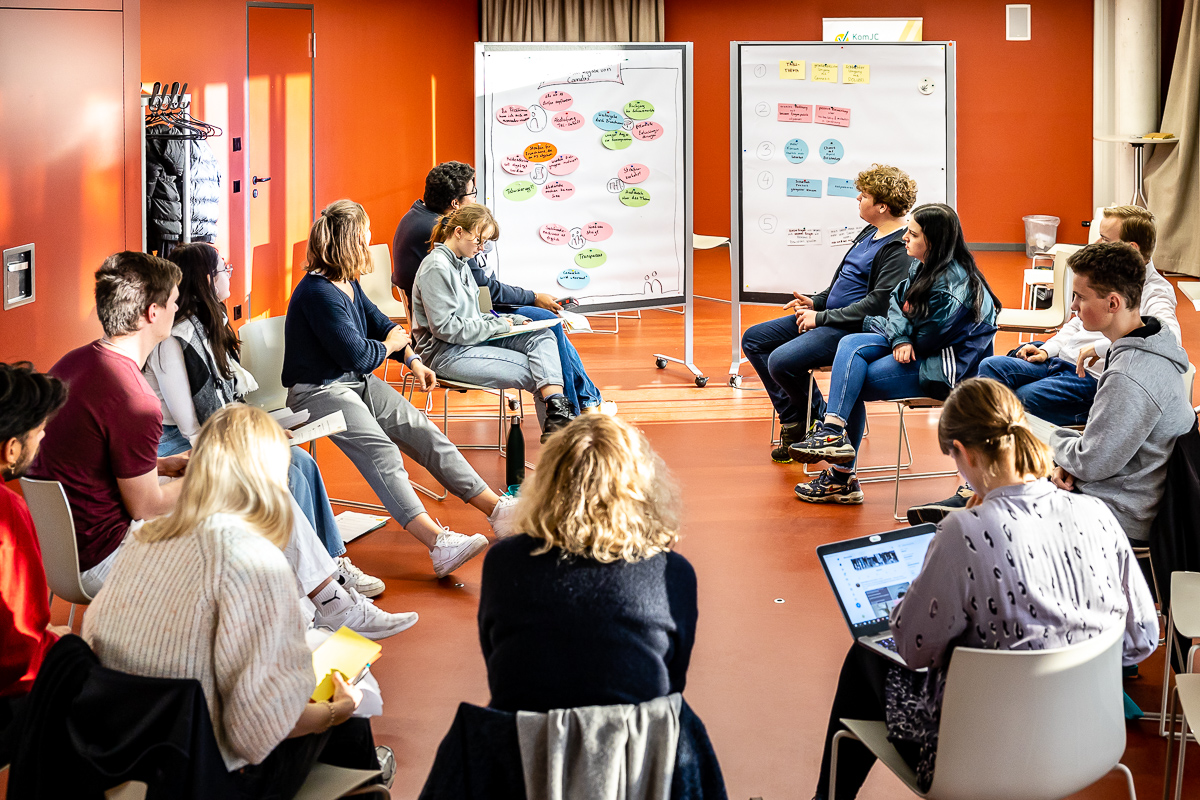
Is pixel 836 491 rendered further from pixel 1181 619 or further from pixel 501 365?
pixel 1181 619

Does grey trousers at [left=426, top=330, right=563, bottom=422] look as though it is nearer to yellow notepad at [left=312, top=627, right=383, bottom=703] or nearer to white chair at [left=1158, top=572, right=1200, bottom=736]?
yellow notepad at [left=312, top=627, right=383, bottom=703]

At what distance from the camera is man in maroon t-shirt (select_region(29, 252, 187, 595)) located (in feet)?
9.10

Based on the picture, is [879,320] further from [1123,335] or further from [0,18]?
[0,18]

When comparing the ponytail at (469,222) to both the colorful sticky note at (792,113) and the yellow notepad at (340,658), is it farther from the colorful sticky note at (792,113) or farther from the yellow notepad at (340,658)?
the yellow notepad at (340,658)

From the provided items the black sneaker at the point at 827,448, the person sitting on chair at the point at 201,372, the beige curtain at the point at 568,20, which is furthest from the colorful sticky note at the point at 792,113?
the beige curtain at the point at 568,20

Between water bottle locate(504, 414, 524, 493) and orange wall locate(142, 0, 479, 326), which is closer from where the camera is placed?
water bottle locate(504, 414, 524, 493)

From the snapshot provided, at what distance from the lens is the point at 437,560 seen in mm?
3943

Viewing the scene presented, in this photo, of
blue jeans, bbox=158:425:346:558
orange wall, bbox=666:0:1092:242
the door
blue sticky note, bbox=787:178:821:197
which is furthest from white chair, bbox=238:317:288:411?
orange wall, bbox=666:0:1092:242

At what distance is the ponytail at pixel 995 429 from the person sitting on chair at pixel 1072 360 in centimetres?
163

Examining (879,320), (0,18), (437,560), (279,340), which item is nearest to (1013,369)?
(879,320)

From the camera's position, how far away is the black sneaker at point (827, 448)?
183 inches

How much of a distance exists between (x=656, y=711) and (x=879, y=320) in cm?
336

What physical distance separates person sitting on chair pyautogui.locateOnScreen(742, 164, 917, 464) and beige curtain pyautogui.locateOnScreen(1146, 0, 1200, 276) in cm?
619

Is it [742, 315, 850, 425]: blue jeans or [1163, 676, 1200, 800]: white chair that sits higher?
[742, 315, 850, 425]: blue jeans
